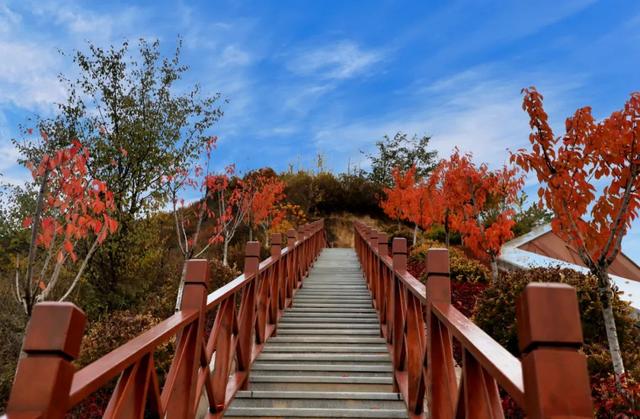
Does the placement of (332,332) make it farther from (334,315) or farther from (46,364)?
(46,364)

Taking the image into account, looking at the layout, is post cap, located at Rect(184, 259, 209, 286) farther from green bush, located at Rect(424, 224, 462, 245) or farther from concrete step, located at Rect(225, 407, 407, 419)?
green bush, located at Rect(424, 224, 462, 245)

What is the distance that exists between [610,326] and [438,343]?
2263 millimetres

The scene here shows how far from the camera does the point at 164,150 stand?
10609 mm

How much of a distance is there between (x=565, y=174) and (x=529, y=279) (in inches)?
68.3

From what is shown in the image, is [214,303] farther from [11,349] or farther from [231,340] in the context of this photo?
[11,349]

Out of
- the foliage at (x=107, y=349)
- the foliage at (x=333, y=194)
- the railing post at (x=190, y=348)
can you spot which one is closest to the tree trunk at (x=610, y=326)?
the railing post at (x=190, y=348)

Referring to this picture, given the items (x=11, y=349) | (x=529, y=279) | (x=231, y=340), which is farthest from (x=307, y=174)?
(x=231, y=340)

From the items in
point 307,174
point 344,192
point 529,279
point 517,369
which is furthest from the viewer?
point 307,174

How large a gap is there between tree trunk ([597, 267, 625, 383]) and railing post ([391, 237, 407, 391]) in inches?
71.5

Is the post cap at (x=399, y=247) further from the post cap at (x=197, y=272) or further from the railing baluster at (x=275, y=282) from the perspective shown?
the post cap at (x=197, y=272)

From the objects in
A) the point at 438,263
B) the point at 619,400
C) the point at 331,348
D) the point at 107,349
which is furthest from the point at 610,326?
the point at 107,349

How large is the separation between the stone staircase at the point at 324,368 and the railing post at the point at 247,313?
263 mm

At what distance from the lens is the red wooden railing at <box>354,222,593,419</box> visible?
3.92ft

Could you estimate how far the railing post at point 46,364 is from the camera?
48.3 inches
